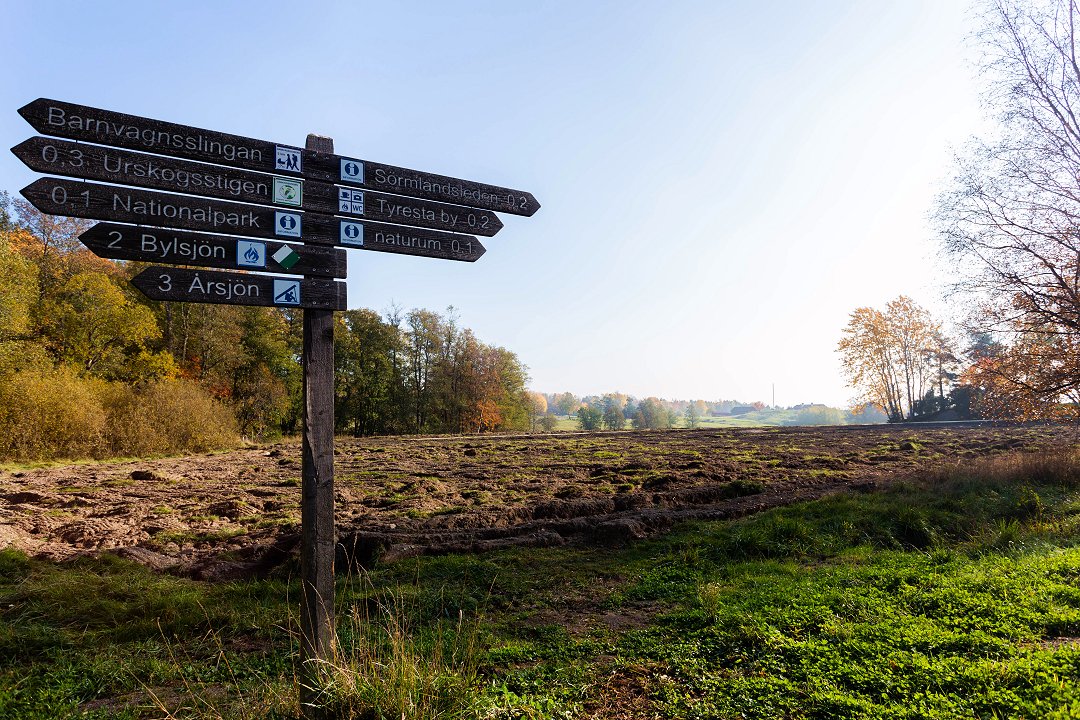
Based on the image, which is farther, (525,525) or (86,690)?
(525,525)

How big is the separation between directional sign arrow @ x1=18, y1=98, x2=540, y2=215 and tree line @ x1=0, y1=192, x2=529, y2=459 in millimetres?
12374

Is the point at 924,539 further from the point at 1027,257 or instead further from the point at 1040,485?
the point at 1027,257

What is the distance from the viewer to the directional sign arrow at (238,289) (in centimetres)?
370

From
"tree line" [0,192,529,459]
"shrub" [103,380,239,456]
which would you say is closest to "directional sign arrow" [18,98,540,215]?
"tree line" [0,192,529,459]

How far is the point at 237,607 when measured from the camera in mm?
6492

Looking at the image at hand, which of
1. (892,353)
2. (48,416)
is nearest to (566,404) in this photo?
(892,353)

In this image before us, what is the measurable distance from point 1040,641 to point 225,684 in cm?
690

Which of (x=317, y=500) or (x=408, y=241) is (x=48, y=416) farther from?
(x=408, y=241)

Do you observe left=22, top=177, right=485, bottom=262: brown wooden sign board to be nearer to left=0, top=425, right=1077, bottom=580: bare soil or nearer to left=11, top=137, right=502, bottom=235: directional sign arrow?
left=11, top=137, right=502, bottom=235: directional sign arrow

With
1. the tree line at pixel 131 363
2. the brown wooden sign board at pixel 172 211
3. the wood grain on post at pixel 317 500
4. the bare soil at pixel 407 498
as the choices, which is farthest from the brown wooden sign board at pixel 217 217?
the tree line at pixel 131 363

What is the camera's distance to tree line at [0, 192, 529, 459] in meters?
20.0

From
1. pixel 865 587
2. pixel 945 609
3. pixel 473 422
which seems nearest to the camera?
pixel 945 609

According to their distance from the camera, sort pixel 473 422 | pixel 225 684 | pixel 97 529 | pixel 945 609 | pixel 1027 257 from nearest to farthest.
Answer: pixel 225 684
pixel 945 609
pixel 97 529
pixel 1027 257
pixel 473 422

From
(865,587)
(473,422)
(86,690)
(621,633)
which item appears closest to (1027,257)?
(865,587)
